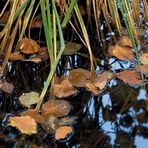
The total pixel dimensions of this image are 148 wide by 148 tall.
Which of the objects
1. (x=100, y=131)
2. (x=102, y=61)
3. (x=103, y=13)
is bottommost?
(x=100, y=131)

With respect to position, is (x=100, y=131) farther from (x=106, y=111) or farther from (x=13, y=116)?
(x=13, y=116)

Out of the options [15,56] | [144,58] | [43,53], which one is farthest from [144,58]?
[15,56]

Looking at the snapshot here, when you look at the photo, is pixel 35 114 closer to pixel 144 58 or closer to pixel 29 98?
pixel 29 98

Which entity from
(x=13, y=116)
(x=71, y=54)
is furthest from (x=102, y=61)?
(x=13, y=116)

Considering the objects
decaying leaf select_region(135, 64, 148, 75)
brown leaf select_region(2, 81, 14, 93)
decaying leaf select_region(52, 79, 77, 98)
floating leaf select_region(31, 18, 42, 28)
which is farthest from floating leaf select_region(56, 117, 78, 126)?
floating leaf select_region(31, 18, 42, 28)

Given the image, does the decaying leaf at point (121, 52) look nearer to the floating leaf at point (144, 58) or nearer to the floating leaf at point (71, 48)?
the floating leaf at point (144, 58)

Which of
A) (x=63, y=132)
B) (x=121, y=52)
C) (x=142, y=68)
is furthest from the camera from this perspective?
(x=121, y=52)
